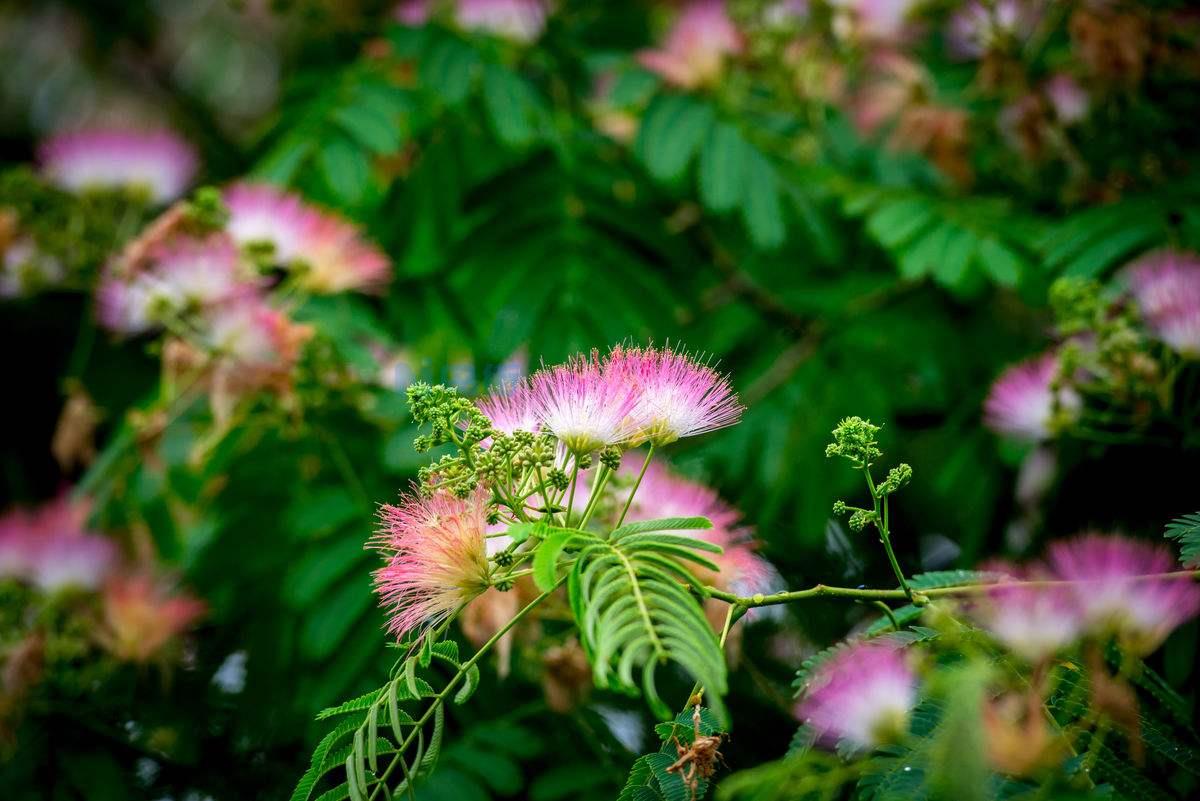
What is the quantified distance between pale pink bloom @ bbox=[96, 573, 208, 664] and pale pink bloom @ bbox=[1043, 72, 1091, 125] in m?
2.42

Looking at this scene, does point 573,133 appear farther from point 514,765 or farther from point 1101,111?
point 514,765

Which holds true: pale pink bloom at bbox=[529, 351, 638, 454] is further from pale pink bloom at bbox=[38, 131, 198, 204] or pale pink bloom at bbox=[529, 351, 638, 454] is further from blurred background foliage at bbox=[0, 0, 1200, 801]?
pale pink bloom at bbox=[38, 131, 198, 204]

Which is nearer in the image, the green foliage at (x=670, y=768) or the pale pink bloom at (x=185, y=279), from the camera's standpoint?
the green foliage at (x=670, y=768)

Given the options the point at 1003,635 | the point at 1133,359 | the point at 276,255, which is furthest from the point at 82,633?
the point at 1133,359

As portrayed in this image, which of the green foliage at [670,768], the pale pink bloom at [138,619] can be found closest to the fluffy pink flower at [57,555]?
the pale pink bloom at [138,619]

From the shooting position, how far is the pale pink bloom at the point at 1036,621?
126 centimetres

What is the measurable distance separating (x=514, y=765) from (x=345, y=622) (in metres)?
0.44

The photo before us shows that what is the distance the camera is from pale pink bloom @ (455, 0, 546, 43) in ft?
9.82

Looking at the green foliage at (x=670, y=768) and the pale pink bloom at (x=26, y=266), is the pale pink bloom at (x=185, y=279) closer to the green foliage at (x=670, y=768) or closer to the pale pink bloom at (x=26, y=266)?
the pale pink bloom at (x=26, y=266)

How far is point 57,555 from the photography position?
253cm

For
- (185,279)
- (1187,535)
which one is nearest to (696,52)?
(185,279)

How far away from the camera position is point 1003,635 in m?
1.28

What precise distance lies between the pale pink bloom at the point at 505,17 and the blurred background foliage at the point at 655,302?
0.12ft

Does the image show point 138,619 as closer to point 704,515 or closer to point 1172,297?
point 704,515
